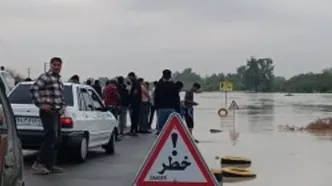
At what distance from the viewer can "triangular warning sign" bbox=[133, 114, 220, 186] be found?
7129mm

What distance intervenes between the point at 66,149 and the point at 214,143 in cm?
813

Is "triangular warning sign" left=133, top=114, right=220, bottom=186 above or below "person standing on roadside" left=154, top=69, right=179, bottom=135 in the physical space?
below

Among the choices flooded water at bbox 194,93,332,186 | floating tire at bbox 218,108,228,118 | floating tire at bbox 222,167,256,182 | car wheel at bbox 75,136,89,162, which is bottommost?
flooded water at bbox 194,93,332,186

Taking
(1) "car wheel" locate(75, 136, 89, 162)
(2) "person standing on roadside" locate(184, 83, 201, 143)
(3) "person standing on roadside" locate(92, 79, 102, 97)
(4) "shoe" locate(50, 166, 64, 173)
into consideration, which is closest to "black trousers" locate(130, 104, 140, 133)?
(2) "person standing on roadside" locate(184, 83, 201, 143)

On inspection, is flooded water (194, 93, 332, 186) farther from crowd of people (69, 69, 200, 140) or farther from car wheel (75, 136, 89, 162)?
car wheel (75, 136, 89, 162)

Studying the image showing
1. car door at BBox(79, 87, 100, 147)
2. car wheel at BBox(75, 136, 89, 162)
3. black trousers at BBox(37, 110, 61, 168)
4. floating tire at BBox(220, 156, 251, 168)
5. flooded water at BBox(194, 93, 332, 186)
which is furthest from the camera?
floating tire at BBox(220, 156, 251, 168)

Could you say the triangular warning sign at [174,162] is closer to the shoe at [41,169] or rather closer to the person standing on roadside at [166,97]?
the shoe at [41,169]

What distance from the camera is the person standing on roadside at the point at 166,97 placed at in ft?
53.2

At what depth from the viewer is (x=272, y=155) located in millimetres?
17594

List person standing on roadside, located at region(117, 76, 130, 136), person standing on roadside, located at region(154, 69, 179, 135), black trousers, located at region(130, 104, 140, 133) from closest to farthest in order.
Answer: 1. person standing on roadside, located at region(154, 69, 179, 135)
2. person standing on roadside, located at region(117, 76, 130, 136)
3. black trousers, located at region(130, 104, 140, 133)

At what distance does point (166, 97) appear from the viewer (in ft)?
53.5

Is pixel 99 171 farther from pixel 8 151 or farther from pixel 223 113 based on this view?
pixel 223 113

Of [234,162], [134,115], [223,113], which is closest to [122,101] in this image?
[134,115]

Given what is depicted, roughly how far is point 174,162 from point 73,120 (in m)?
6.54
